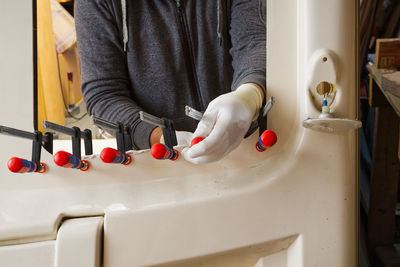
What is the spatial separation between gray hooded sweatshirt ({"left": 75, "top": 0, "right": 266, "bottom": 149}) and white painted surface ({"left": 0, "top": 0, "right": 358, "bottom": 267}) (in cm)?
17

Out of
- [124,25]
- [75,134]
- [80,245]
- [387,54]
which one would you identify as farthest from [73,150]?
[387,54]

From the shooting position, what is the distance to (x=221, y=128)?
421 millimetres

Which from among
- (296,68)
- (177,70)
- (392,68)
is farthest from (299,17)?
(392,68)

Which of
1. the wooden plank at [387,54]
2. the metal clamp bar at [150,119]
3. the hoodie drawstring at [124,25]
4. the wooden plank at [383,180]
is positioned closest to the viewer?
the metal clamp bar at [150,119]

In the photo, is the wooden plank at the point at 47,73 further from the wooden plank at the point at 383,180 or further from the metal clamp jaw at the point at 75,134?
the wooden plank at the point at 383,180

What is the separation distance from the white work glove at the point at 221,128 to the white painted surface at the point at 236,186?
0.05 meters

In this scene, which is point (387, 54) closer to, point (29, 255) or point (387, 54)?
point (387, 54)

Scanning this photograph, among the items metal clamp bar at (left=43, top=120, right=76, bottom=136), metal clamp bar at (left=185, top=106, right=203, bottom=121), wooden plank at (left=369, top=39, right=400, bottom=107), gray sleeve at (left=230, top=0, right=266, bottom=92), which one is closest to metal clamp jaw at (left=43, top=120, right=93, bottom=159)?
metal clamp bar at (left=43, top=120, right=76, bottom=136)

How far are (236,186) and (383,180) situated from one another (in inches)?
41.0

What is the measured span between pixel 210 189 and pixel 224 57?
0.39 metres

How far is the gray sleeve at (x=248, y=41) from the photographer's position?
1.84 feet

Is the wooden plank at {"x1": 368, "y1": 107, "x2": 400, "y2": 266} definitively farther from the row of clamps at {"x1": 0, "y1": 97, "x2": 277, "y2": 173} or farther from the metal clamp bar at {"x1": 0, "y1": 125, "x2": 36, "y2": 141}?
the metal clamp bar at {"x1": 0, "y1": 125, "x2": 36, "y2": 141}

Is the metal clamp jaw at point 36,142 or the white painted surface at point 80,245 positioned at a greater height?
the metal clamp jaw at point 36,142

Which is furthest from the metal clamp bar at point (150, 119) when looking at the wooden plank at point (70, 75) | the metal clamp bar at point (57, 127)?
the wooden plank at point (70, 75)
